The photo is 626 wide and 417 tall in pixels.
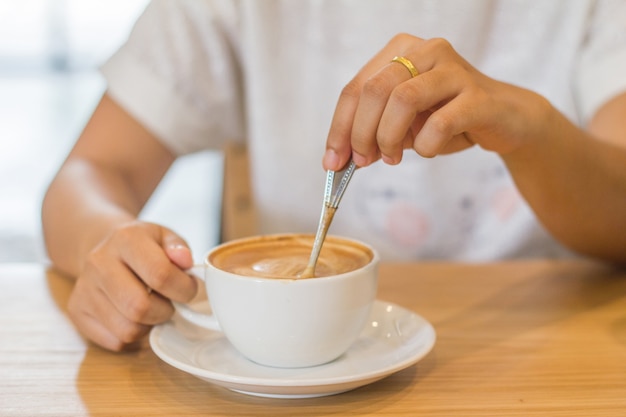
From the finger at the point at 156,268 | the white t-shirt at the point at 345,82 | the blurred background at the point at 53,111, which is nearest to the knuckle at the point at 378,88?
the finger at the point at 156,268

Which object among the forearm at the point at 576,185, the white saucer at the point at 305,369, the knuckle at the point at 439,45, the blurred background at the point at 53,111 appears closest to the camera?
the white saucer at the point at 305,369

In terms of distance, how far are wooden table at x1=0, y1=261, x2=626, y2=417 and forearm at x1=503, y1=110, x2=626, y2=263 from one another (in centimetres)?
5

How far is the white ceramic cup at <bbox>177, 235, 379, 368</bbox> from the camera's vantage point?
0.65m

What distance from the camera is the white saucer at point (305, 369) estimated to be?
0.62 m

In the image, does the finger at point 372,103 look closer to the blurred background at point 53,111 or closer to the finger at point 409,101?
the finger at point 409,101

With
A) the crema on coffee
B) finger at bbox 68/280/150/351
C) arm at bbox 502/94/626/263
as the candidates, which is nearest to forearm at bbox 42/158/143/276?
finger at bbox 68/280/150/351

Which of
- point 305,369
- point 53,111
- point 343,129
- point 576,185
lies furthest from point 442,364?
point 53,111

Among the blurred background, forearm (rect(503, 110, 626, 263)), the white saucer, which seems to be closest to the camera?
the white saucer

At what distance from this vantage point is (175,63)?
48.4 inches

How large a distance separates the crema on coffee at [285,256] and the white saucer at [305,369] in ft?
0.27

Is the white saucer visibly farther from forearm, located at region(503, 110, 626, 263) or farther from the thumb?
forearm, located at region(503, 110, 626, 263)

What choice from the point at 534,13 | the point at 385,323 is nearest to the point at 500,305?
the point at 385,323

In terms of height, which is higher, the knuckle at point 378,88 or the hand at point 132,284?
the knuckle at point 378,88

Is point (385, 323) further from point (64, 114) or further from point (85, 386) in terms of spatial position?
point (64, 114)
